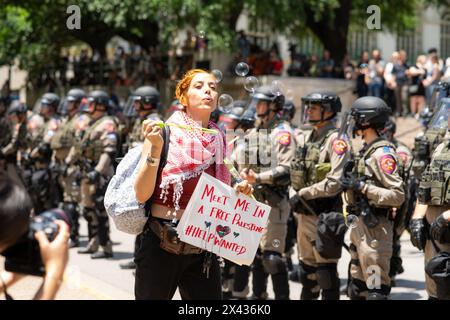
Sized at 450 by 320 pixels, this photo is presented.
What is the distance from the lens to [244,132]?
8664mm

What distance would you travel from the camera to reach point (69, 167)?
448 inches

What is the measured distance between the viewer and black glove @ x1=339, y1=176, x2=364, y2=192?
673 centimetres

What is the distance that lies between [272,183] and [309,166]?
1.38 feet

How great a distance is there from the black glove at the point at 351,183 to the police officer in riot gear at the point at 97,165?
4.21 meters

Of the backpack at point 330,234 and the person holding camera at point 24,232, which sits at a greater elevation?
the person holding camera at point 24,232

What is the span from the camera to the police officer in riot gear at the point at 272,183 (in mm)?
7680

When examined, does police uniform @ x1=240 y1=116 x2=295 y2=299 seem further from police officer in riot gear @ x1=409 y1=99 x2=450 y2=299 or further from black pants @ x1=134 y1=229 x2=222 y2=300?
black pants @ x1=134 y1=229 x2=222 y2=300

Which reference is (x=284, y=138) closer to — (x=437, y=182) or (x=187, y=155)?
(x=437, y=182)

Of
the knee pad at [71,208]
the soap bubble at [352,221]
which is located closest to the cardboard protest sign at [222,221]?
the soap bubble at [352,221]

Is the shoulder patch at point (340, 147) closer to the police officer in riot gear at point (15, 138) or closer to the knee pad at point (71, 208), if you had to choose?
the knee pad at point (71, 208)

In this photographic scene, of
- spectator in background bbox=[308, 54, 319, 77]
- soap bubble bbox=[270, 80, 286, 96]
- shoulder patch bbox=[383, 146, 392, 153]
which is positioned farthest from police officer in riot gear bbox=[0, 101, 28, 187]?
spectator in background bbox=[308, 54, 319, 77]

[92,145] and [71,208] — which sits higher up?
[92,145]

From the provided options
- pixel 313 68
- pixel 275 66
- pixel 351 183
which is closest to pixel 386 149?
pixel 351 183
